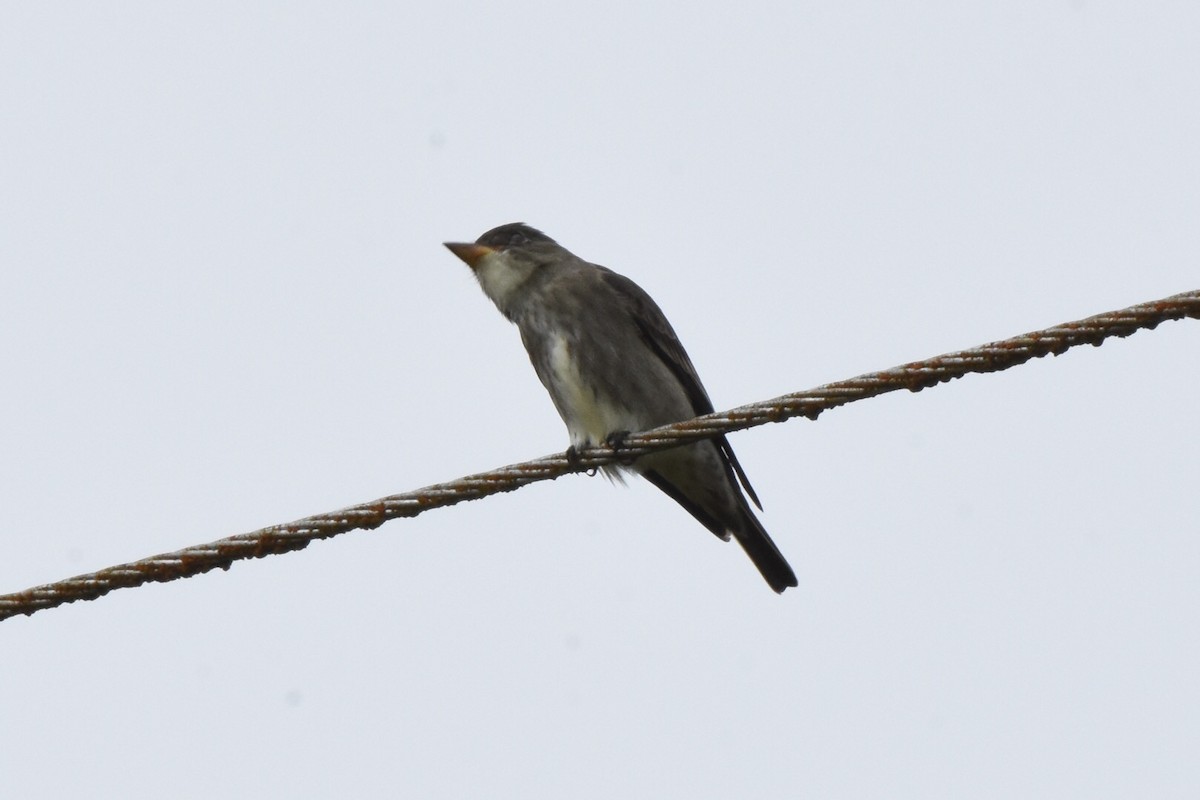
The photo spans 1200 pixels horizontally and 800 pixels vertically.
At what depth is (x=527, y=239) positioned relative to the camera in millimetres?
9562

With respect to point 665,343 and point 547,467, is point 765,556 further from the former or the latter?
point 547,467

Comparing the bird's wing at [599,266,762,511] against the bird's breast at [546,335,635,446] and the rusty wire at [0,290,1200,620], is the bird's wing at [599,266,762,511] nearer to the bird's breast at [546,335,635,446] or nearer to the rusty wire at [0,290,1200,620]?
the bird's breast at [546,335,635,446]

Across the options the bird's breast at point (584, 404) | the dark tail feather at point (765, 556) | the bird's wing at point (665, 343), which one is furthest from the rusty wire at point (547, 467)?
the dark tail feather at point (765, 556)

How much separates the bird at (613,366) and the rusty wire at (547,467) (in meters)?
2.48

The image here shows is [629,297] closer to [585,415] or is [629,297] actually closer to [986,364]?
[585,415]

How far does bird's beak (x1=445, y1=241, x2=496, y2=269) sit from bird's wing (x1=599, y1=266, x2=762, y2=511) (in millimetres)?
654

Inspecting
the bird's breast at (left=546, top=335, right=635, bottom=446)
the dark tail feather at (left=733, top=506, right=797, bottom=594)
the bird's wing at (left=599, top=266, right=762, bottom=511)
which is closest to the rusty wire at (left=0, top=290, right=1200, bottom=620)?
the bird's breast at (left=546, top=335, right=635, bottom=446)

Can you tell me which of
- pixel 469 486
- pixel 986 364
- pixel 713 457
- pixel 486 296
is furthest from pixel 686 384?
pixel 986 364

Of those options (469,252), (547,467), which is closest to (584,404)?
(469,252)

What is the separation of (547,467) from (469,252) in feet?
11.7

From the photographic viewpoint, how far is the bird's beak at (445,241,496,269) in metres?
9.27

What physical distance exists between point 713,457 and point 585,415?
833mm

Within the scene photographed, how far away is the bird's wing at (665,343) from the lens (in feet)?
29.3

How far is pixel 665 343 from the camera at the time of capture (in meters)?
9.07
